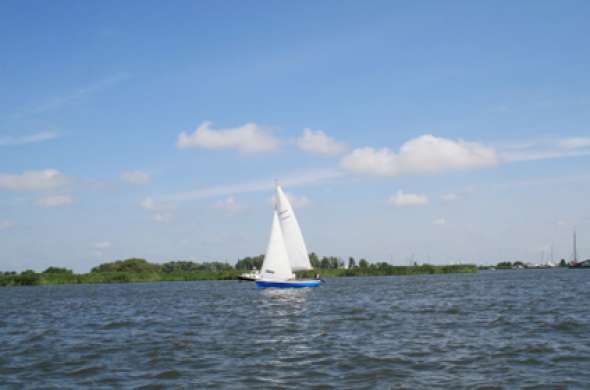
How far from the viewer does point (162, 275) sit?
166 m

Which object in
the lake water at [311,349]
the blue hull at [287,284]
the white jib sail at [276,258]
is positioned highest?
the white jib sail at [276,258]

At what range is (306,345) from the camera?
2994cm

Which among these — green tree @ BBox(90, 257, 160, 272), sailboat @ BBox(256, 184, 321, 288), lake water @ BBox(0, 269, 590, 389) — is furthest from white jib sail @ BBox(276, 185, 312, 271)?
green tree @ BBox(90, 257, 160, 272)

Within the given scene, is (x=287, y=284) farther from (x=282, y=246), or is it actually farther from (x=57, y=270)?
(x=57, y=270)

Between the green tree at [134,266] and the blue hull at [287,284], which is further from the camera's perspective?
the green tree at [134,266]

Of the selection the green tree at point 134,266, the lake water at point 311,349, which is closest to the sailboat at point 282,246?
the lake water at point 311,349

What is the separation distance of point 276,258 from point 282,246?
1917mm

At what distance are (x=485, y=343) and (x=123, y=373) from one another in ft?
55.7

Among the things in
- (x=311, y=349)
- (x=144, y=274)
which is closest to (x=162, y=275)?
(x=144, y=274)

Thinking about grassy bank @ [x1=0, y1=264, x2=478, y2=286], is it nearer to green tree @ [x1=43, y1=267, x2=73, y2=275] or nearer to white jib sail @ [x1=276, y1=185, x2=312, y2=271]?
green tree @ [x1=43, y1=267, x2=73, y2=275]

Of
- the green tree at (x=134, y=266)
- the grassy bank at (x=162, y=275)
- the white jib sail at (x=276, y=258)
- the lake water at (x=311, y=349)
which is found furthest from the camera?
the green tree at (x=134, y=266)

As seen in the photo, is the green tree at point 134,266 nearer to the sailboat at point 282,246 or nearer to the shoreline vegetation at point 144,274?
the shoreline vegetation at point 144,274

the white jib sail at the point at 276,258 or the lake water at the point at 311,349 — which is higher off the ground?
the white jib sail at the point at 276,258

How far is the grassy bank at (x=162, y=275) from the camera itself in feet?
488
